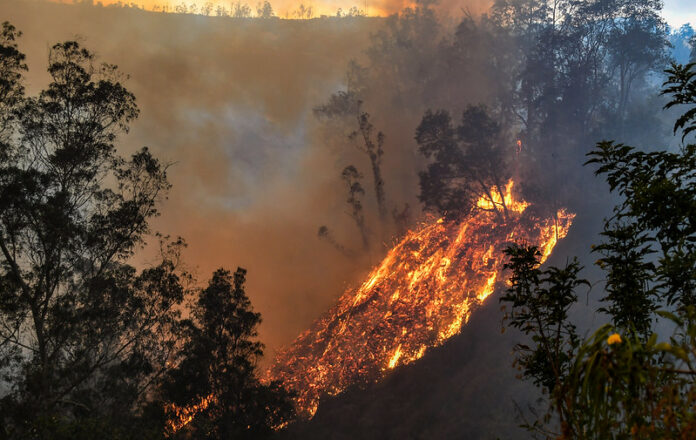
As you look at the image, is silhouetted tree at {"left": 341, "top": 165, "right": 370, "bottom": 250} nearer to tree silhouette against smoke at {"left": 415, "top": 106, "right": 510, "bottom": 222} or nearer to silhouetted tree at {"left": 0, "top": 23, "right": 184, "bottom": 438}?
tree silhouette against smoke at {"left": 415, "top": 106, "right": 510, "bottom": 222}

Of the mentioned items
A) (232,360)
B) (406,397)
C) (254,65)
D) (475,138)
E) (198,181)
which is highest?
(254,65)

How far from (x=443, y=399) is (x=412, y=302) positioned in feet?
39.2

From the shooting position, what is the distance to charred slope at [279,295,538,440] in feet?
105

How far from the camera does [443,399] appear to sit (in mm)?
34750

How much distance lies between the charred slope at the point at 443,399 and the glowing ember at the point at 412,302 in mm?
1520

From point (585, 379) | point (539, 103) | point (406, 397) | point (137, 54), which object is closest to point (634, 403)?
point (585, 379)

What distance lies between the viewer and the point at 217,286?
2759cm

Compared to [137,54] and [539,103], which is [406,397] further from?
[137,54]

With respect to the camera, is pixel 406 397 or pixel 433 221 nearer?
pixel 406 397

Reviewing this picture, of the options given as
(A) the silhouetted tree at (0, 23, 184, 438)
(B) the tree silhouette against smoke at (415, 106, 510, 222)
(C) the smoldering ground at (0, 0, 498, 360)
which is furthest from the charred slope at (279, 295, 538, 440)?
(C) the smoldering ground at (0, 0, 498, 360)

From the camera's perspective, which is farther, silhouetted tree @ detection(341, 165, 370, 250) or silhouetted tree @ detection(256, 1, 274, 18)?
silhouetted tree @ detection(256, 1, 274, 18)

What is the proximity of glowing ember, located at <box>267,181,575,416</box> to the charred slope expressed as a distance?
59.9 inches

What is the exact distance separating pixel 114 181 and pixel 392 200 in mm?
47244

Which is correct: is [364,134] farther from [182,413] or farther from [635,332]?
[635,332]
